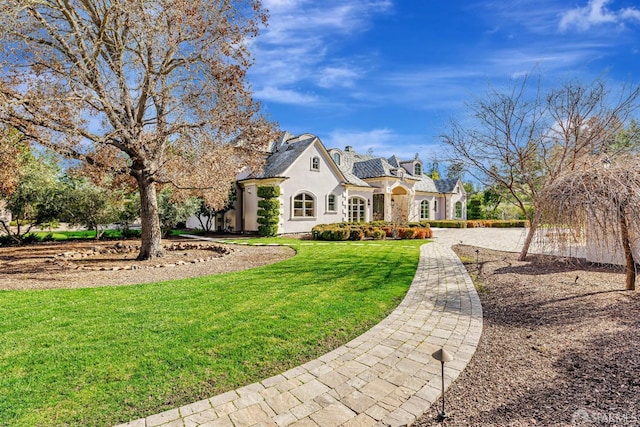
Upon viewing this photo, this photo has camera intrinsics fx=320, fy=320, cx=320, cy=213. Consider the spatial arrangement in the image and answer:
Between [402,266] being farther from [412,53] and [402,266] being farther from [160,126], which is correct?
[160,126]

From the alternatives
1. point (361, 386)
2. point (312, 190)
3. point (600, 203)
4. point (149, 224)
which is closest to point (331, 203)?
point (312, 190)

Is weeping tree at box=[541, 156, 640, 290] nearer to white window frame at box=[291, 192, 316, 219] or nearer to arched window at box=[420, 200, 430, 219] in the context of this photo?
white window frame at box=[291, 192, 316, 219]

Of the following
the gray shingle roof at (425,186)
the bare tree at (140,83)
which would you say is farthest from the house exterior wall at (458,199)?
the bare tree at (140,83)

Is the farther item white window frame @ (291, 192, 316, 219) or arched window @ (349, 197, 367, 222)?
arched window @ (349, 197, 367, 222)

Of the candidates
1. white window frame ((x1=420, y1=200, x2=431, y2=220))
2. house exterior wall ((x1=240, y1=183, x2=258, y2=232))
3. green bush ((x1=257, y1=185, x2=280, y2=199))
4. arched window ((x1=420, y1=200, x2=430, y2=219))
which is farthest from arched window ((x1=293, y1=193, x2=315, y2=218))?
arched window ((x1=420, y1=200, x2=430, y2=219))

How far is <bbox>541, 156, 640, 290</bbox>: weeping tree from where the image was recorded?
4.97 meters

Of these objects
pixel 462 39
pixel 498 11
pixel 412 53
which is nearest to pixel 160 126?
pixel 412 53

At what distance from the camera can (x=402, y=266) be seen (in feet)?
31.3

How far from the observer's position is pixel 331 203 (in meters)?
23.1

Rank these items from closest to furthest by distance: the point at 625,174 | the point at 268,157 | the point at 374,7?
the point at 625,174, the point at 374,7, the point at 268,157

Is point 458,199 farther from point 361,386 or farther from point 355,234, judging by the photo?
point 361,386

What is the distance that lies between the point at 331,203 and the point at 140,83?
1490 cm

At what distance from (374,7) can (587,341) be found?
8.96m

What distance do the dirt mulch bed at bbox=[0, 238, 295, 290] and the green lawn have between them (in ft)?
3.06
